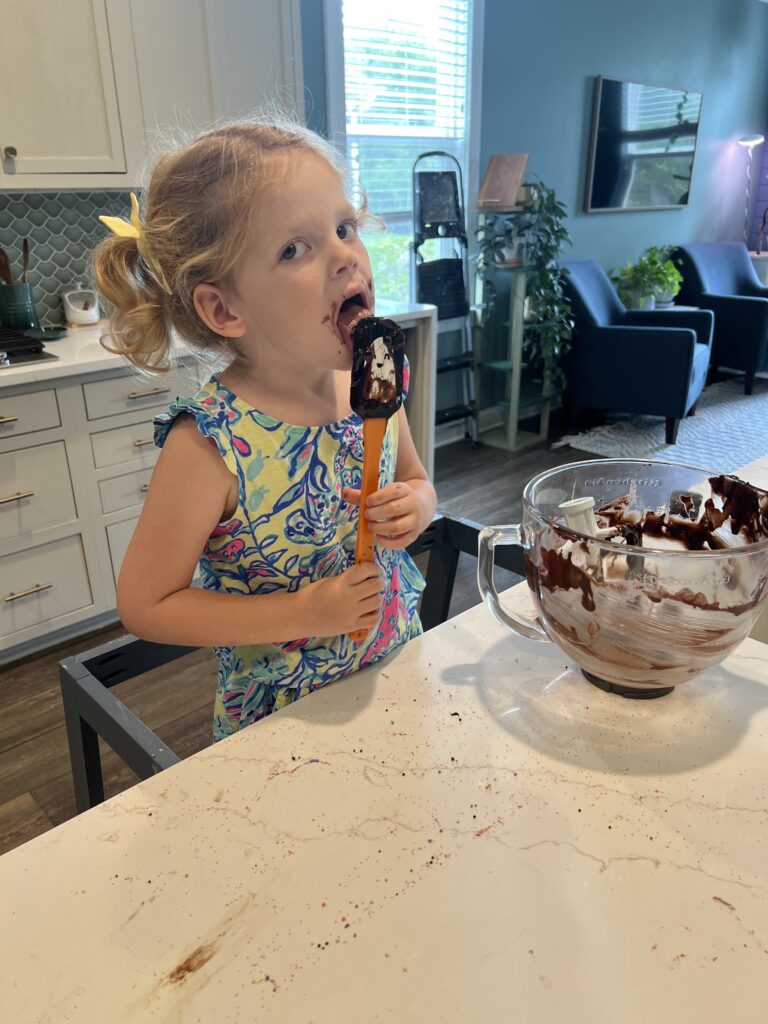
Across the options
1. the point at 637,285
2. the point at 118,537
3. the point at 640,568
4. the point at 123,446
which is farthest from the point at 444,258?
the point at 640,568

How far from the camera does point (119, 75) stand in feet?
7.10

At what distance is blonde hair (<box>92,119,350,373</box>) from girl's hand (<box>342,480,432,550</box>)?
264 mm

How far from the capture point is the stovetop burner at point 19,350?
196 centimetres

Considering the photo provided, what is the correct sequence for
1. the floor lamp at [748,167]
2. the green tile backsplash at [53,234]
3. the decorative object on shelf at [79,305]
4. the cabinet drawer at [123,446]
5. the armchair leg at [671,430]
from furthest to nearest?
the floor lamp at [748,167] < the armchair leg at [671,430] < the decorative object on shelf at [79,305] < the green tile backsplash at [53,234] < the cabinet drawer at [123,446]

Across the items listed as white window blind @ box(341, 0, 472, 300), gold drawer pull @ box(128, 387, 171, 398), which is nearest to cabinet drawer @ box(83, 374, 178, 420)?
gold drawer pull @ box(128, 387, 171, 398)

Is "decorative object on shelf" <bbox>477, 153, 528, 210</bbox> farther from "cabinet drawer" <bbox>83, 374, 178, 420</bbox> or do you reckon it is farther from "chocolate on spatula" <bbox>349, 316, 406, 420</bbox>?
"chocolate on spatula" <bbox>349, 316, 406, 420</bbox>

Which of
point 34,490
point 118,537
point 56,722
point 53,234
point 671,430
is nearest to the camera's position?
point 56,722

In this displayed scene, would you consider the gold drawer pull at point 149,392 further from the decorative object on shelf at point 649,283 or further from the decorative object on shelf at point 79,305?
the decorative object on shelf at point 649,283

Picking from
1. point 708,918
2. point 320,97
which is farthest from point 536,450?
point 708,918

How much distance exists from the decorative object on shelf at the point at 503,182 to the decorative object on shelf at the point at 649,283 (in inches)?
48.9

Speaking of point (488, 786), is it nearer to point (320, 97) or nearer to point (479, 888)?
point (479, 888)

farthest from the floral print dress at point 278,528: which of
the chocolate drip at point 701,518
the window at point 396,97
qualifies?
the window at point 396,97

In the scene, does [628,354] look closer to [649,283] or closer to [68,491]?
[649,283]

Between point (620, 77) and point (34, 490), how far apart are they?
4189 mm
